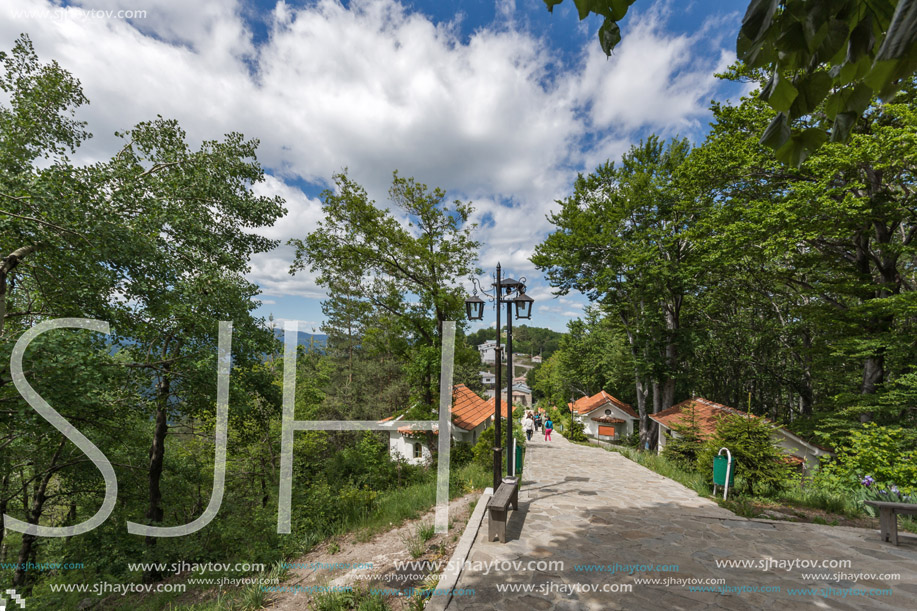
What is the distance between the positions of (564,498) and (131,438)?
11093 mm

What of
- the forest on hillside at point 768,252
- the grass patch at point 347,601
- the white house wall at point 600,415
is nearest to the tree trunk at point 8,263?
the grass patch at point 347,601

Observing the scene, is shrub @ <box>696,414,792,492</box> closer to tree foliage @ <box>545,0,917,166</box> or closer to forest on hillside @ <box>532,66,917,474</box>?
forest on hillside @ <box>532,66,917,474</box>

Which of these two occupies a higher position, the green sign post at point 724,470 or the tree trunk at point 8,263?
the tree trunk at point 8,263

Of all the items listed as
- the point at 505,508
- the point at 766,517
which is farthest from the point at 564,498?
the point at 766,517

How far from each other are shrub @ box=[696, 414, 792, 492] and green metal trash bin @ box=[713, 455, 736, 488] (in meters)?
0.22

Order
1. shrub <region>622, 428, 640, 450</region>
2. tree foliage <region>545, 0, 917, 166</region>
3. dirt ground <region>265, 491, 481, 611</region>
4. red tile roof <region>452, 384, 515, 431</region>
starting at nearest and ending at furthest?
tree foliage <region>545, 0, 917, 166</region> < dirt ground <region>265, 491, 481, 611</region> < red tile roof <region>452, 384, 515, 431</region> < shrub <region>622, 428, 640, 450</region>

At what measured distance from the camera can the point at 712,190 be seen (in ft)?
39.3

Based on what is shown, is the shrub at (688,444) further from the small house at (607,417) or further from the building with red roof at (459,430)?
the small house at (607,417)

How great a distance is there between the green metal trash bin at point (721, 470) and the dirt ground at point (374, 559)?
4.96 m

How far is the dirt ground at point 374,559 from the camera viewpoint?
4262 mm

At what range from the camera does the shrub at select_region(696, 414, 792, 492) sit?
21.9 ft

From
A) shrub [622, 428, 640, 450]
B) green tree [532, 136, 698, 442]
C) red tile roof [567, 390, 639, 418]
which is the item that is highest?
green tree [532, 136, 698, 442]

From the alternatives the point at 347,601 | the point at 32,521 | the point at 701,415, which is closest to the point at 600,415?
the point at 701,415

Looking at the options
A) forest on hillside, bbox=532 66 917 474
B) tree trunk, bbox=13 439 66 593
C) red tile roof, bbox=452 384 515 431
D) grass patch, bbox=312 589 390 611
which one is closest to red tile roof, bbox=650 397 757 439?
forest on hillside, bbox=532 66 917 474
